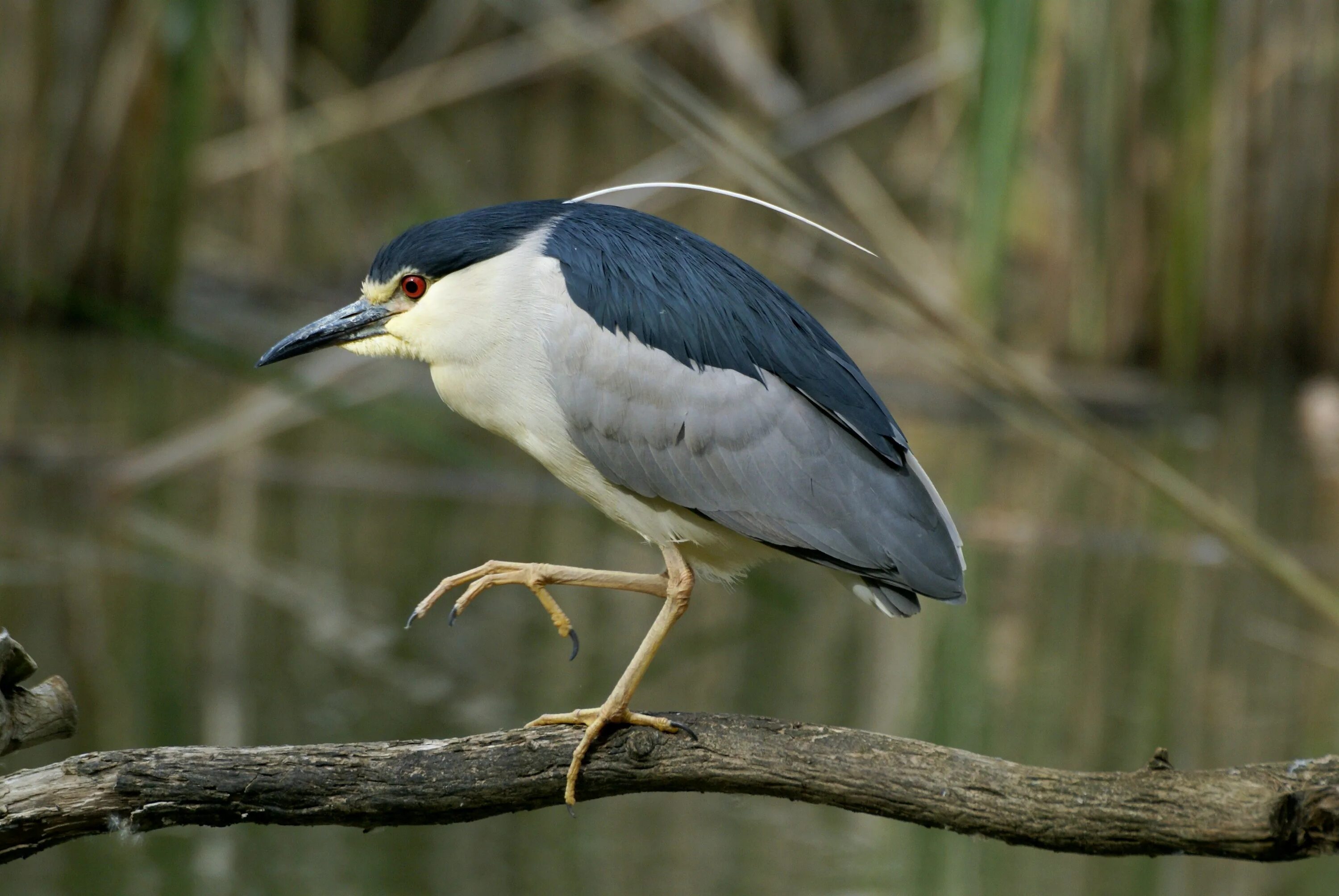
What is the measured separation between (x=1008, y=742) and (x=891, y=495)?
1812 mm

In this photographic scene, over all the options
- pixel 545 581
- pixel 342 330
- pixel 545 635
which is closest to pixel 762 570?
pixel 545 635

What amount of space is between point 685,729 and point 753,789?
11 centimetres

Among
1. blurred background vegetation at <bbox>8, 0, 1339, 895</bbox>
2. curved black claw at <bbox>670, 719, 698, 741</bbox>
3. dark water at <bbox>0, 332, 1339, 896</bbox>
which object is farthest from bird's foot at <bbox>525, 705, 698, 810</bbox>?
dark water at <bbox>0, 332, 1339, 896</bbox>

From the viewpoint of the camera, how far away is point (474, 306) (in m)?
2.13

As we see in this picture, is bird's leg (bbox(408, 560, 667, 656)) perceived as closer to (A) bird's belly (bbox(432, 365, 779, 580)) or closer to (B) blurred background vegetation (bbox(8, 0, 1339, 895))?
(A) bird's belly (bbox(432, 365, 779, 580))

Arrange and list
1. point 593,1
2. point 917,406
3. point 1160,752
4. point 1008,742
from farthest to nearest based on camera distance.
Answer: point 593,1 → point 917,406 → point 1008,742 → point 1160,752

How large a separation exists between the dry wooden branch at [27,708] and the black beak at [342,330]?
1.70 ft

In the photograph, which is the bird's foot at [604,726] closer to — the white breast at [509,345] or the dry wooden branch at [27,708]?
the white breast at [509,345]

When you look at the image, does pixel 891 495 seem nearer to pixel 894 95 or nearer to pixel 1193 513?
pixel 1193 513

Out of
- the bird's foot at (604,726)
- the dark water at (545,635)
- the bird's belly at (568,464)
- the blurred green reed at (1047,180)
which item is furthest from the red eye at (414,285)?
the blurred green reed at (1047,180)

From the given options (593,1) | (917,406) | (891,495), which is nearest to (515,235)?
(891,495)

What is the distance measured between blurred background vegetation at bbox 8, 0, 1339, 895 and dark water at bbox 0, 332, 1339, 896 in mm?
16

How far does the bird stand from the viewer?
2.14 meters

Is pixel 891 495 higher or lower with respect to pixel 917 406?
lower
